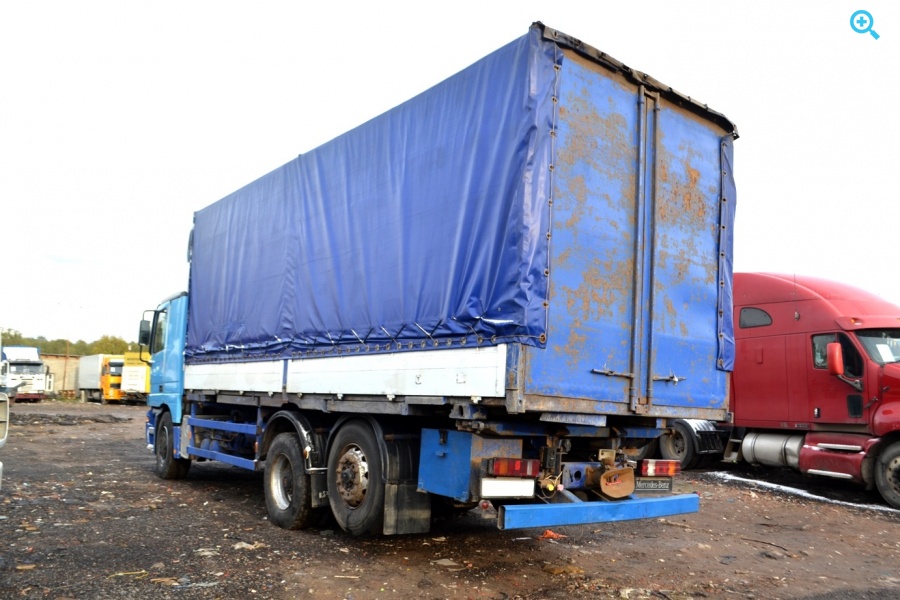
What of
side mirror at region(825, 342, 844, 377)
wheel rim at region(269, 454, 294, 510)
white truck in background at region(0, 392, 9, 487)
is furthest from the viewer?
side mirror at region(825, 342, 844, 377)

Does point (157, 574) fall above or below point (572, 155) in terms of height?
below

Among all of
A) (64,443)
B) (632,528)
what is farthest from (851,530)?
(64,443)

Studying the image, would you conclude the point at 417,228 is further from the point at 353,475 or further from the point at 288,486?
the point at 288,486

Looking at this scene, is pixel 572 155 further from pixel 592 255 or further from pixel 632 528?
pixel 632 528

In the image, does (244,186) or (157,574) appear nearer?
(157,574)

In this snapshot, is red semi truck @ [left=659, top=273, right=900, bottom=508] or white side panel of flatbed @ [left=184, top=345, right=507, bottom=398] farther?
red semi truck @ [left=659, top=273, right=900, bottom=508]

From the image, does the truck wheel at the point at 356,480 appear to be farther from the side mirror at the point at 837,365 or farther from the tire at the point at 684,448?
the tire at the point at 684,448

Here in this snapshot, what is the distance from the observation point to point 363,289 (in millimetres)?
6551

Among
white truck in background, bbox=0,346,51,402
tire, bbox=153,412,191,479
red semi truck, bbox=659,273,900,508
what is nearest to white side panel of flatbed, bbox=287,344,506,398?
tire, bbox=153,412,191,479

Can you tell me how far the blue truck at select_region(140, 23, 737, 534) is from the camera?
5070 mm

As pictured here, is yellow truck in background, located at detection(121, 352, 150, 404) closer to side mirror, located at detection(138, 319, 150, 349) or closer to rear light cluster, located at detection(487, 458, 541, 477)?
side mirror, located at detection(138, 319, 150, 349)

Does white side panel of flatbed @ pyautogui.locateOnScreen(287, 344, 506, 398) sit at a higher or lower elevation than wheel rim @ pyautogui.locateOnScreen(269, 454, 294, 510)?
higher

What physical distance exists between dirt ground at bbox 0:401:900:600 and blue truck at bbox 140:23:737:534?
53 cm

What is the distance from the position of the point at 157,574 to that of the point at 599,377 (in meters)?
3.68
